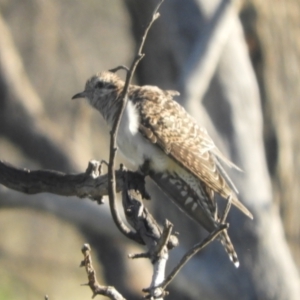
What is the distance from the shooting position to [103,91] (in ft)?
16.9

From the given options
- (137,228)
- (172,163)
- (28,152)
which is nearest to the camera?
(137,228)

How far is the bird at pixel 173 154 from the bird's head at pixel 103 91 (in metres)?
0.03

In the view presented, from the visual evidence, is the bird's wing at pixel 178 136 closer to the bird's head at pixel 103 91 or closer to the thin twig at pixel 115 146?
the bird's head at pixel 103 91

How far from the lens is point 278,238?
27.6ft

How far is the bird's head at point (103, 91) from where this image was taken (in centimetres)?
505

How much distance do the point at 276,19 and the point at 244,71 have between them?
0.81 meters

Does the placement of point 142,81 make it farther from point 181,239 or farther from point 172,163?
point 172,163

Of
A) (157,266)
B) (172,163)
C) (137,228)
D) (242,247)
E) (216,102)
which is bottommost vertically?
(157,266)

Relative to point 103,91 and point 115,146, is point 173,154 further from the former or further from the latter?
point 115,146

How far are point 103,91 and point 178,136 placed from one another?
0.61 metres

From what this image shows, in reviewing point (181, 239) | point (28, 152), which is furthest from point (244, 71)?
point (28, 152)

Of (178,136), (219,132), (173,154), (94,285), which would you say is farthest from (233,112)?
(94,285)

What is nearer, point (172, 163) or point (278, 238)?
point (172, 163)

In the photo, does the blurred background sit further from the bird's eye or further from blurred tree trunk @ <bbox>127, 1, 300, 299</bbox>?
the bird's eye
